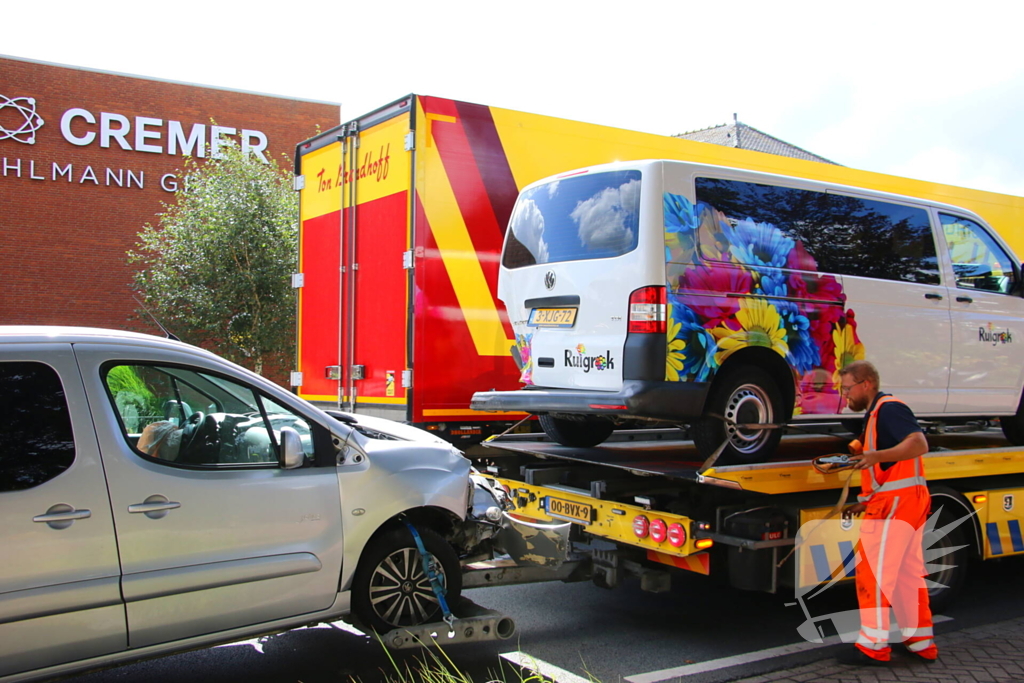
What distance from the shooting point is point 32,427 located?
370cm

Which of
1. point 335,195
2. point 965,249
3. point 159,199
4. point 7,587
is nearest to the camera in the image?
point 7,587

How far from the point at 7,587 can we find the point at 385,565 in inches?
68.3

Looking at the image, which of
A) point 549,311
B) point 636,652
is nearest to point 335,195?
point 549,311

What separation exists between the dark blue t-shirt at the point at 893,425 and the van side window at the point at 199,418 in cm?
315

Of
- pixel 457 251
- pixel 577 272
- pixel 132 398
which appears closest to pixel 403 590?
pixel 132 398

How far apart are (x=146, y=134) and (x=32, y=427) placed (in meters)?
23.5

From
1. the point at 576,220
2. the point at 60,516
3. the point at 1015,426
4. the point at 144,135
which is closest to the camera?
the point at 60,516

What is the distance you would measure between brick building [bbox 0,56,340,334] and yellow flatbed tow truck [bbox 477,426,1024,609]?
1903cm

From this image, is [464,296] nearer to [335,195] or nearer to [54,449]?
[335,195]

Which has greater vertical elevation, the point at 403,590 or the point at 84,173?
the point at 84,173

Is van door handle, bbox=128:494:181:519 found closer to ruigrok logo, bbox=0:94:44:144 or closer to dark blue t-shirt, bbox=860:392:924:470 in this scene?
dark blue t-shirt, bbox=860:392:924:470

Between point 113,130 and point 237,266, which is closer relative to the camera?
point 237,266

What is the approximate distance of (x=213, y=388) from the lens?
4363 mm

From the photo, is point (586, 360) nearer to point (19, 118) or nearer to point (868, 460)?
point (868, 460)
